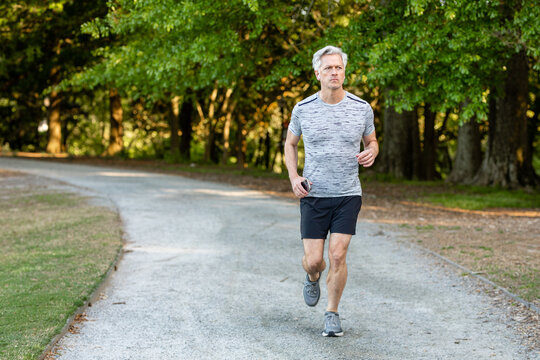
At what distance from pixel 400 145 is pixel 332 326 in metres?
18.1

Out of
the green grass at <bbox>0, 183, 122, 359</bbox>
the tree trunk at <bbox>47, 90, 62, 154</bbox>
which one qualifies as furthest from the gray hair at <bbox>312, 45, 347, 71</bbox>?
the tree trunk at <bbox>47, 90, 62, 154</bbox>

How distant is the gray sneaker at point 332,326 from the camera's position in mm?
5367

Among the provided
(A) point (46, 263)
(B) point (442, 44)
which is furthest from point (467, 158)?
(A) point (46, 263)

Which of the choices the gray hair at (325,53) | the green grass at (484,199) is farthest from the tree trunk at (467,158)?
the gray hair at (325,53)

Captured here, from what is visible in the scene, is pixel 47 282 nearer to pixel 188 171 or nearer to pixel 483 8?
pixel 483 8

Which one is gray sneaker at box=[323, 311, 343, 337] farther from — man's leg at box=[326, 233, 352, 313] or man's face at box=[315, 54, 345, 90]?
man's face at box=[315, 54, 345, 90]

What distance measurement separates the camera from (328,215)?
5.31m

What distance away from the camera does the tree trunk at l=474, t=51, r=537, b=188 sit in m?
19.5

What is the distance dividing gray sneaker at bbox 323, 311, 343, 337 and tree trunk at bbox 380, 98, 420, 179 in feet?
58.4

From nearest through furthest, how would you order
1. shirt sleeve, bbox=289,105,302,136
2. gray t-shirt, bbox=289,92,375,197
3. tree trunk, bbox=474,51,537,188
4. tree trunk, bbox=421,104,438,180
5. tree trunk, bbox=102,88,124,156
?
gray t-shirt, bbox=289,92,375,197 < shirt sleeve, bbox=289,105,302,136 < tree trunk, bbox=474,51,537,188 < tree trunk, bbox=421,104,438,180 < tree trunk, bbox=102,88,124,156

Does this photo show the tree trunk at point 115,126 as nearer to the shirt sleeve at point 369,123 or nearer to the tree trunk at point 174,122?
the tree trunk at point 174,122

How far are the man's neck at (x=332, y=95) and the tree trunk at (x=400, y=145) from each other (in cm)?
1798

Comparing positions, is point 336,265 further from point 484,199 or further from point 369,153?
point 484,199

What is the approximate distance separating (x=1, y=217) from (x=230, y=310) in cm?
801
